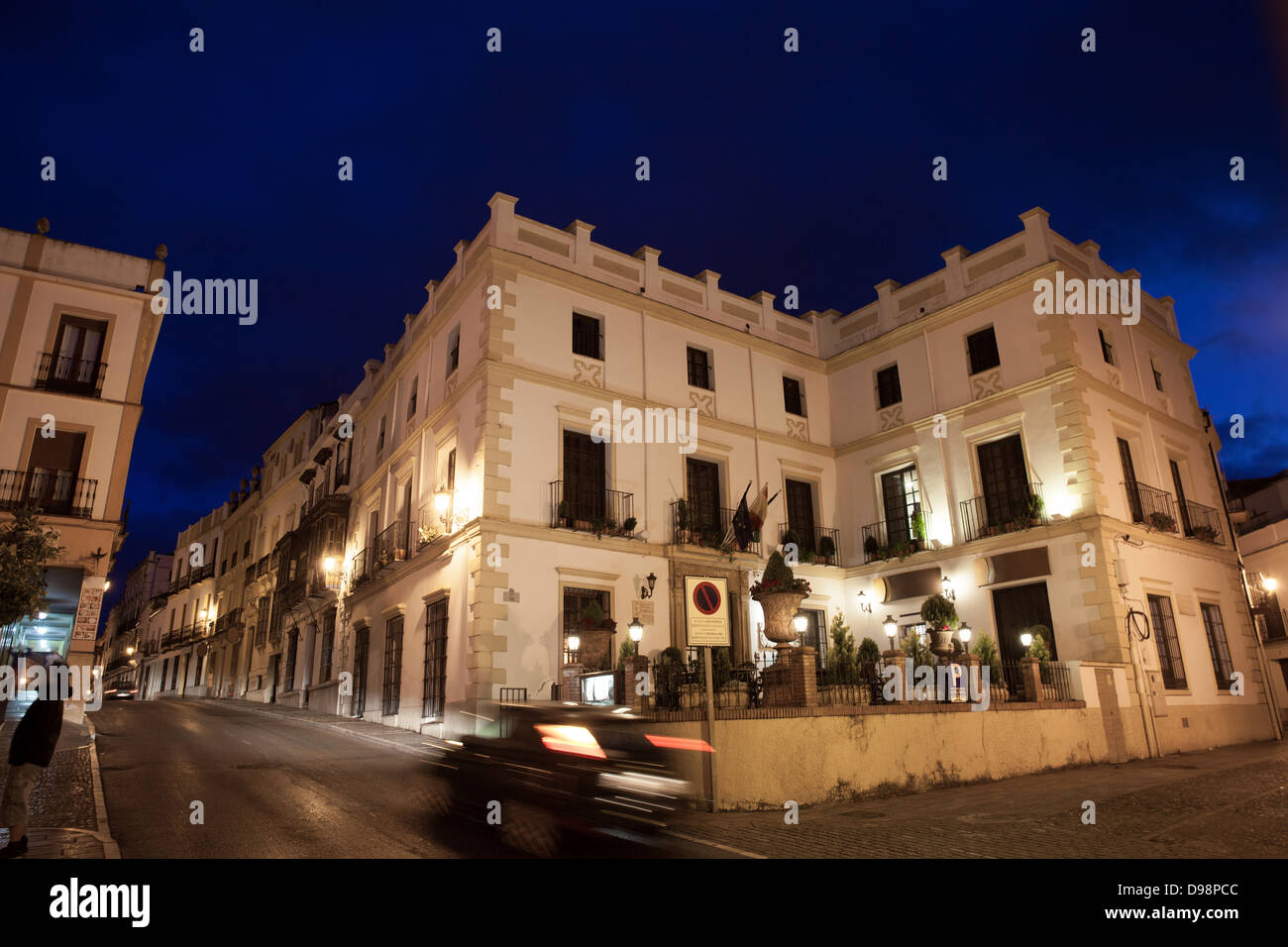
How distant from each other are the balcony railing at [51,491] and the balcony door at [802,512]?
1880cm

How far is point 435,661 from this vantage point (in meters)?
18.0

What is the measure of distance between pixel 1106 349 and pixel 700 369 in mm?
10873

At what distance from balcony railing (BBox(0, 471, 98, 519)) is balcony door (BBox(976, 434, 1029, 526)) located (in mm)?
23338

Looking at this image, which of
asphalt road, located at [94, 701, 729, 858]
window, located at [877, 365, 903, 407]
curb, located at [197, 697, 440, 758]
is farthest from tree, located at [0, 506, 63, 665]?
window, located at [877, 365, 903, 407]

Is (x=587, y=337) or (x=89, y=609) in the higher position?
(x=587, y=337)

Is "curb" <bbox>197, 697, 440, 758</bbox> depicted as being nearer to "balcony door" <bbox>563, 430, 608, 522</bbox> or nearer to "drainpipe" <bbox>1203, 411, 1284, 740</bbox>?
"balcony door" <bbox>563, 430, 608, 522</bbox>

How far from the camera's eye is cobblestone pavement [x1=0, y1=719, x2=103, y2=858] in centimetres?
623

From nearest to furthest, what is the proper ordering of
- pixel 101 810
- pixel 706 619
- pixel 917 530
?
pixel 101 810 < pixel 706 619 < pixel 917 530

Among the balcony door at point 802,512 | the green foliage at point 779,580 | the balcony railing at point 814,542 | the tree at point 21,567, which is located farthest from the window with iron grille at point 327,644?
the green foliage at point 779,580

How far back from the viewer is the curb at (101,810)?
6141 mm

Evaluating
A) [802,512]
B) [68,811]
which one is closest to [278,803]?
[68,811]

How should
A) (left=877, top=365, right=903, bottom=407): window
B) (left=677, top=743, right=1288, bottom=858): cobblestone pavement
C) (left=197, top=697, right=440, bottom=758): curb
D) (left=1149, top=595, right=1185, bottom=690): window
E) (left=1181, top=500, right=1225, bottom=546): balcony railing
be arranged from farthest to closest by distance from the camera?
(left=877, top=365, right=903, bottom=407): window < (left=1181, top=500, right=1225, bottom=546): balcony railing < (left=1149, top=595, right=1185, bottom=690): window < (left=197, top=697, right=440, bottom=758): curb < (left=677, top=743, right=1288, bottom=858): cobblestone pavement

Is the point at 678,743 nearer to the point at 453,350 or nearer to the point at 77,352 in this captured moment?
the point at 453,350
